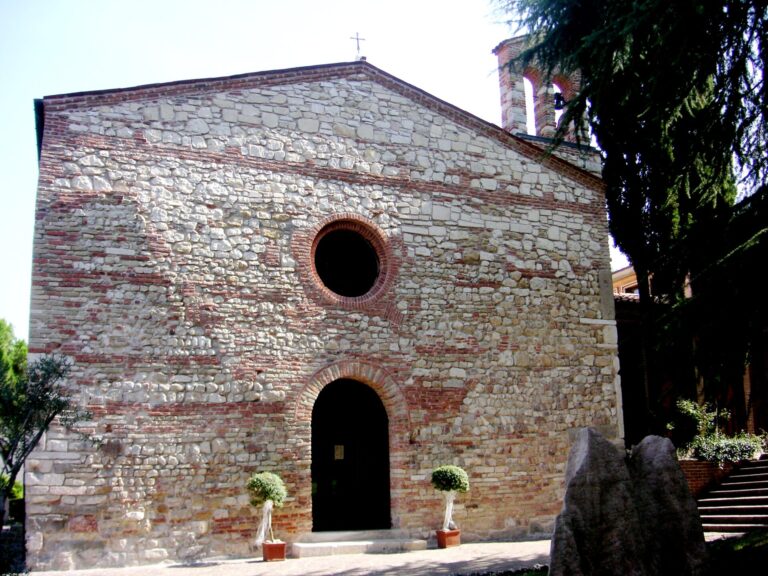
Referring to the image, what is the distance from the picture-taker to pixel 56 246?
10055 mm

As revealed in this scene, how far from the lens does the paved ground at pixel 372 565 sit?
9.02m

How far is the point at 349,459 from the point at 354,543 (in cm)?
143

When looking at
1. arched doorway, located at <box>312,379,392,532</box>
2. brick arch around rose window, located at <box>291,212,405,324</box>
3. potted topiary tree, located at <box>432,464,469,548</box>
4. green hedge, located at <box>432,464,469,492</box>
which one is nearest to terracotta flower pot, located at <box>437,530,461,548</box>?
potted topiary tree, located at <box>432,464,469,548</box>

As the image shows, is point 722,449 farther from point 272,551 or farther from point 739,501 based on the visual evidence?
point 272,551

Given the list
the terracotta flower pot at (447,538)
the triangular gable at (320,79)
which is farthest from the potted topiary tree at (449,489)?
the triangular gable at (320,79)

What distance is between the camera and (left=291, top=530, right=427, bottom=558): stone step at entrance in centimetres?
1030

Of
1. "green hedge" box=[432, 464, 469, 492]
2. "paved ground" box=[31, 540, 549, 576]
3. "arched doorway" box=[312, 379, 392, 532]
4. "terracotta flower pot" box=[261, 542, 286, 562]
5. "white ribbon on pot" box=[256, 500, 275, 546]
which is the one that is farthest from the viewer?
"arched doorway" box=[312, 379, 392, 532]

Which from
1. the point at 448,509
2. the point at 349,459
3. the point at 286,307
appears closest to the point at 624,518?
the point at 448,509

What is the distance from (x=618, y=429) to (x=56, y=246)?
9.25 m

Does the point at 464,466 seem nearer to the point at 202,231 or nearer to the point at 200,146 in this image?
the point at 202,231

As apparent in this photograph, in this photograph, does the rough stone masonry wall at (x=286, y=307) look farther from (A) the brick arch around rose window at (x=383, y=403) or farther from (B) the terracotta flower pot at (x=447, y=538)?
(B) the terracotta flower pot at (x=447, y=538)

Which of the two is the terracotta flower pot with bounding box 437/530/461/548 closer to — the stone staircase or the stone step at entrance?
the stone step at entrance

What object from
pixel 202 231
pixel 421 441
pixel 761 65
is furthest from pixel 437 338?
pixel 761 65

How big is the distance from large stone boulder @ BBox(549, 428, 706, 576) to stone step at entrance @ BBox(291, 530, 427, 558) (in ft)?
15.1
